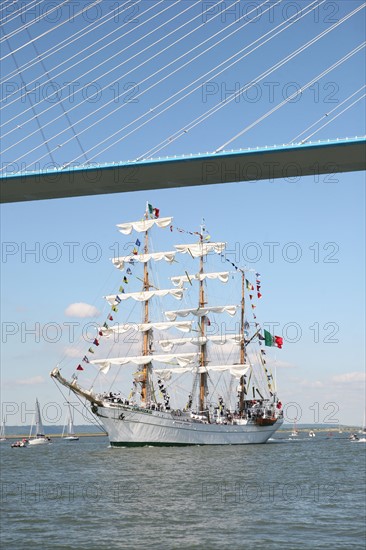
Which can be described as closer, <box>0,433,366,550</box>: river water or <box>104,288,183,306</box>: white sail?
<box>0,433,366,550</box>: river water

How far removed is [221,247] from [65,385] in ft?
79.4

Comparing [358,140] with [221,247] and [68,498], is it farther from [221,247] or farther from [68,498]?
[221,247]

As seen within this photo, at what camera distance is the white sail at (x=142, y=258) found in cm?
7138

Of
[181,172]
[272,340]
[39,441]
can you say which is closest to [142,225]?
[272,340]

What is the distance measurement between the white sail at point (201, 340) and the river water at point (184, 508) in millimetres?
29851

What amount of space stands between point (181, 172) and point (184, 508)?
40.5 feet

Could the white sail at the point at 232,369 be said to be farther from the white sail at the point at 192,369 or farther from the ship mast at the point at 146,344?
the ship mast at the point at 146,344

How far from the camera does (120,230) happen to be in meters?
72.3

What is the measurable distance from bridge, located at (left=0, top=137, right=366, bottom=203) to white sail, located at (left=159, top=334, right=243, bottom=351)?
5377 cm

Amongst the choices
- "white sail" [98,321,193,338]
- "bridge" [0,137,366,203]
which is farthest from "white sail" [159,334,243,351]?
"bridge" [0,137,366,203]

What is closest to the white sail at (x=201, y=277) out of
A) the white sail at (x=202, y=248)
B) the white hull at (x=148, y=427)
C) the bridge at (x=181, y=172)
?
the white sail at (x=202, y=248)

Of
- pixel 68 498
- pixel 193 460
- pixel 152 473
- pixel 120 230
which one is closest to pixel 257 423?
pixel 120 230

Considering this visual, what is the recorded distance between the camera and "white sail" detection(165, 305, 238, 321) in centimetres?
7562

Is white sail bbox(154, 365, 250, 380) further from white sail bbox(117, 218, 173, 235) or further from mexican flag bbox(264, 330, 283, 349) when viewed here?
white sail bbox(117, 218, 173, 235)
